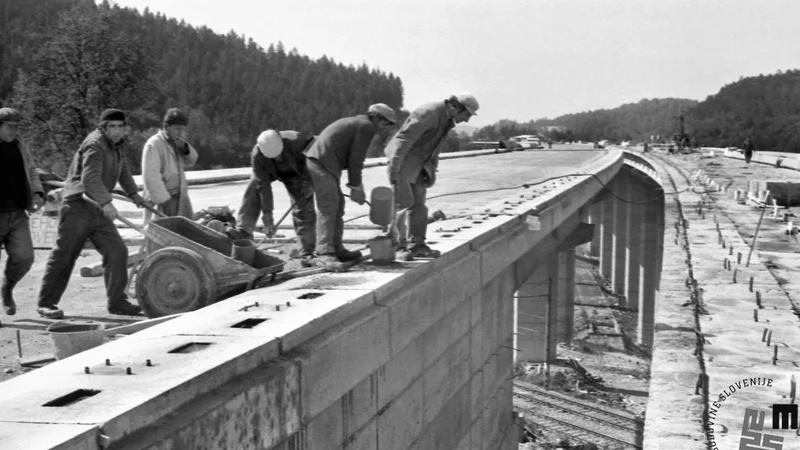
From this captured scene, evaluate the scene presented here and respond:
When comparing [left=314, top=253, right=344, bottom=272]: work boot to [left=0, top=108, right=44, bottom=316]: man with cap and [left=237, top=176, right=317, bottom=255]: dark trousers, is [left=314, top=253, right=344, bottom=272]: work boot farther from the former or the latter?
[left=0, top=108, right=44, bottom=316]: man with cap

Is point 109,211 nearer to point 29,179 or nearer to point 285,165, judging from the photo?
point 29,179

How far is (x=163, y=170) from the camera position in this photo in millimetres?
8016

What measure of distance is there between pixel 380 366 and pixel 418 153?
2550 mm

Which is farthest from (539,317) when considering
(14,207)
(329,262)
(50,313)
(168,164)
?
(14,207)

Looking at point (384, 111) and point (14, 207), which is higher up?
point (384, 111)

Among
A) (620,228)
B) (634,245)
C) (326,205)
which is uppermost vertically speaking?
(326,205)

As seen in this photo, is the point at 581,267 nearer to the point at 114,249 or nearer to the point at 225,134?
the point at 225,134

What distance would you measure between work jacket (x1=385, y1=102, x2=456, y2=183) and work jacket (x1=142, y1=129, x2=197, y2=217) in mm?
2190

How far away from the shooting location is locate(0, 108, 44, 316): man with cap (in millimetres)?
6809

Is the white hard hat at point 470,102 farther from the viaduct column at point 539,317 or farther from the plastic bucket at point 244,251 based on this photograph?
the viaduct column at point 539,317

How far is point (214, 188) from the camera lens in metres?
20.8

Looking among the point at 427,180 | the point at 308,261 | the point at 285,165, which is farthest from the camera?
the point at 285,165

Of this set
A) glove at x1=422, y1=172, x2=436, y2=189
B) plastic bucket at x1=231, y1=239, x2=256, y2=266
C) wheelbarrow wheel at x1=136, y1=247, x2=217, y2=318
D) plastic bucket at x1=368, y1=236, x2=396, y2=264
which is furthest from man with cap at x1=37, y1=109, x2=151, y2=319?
glove at x1=422, y1=172, x2=436, y2=189

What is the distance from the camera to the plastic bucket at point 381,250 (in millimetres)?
7035
